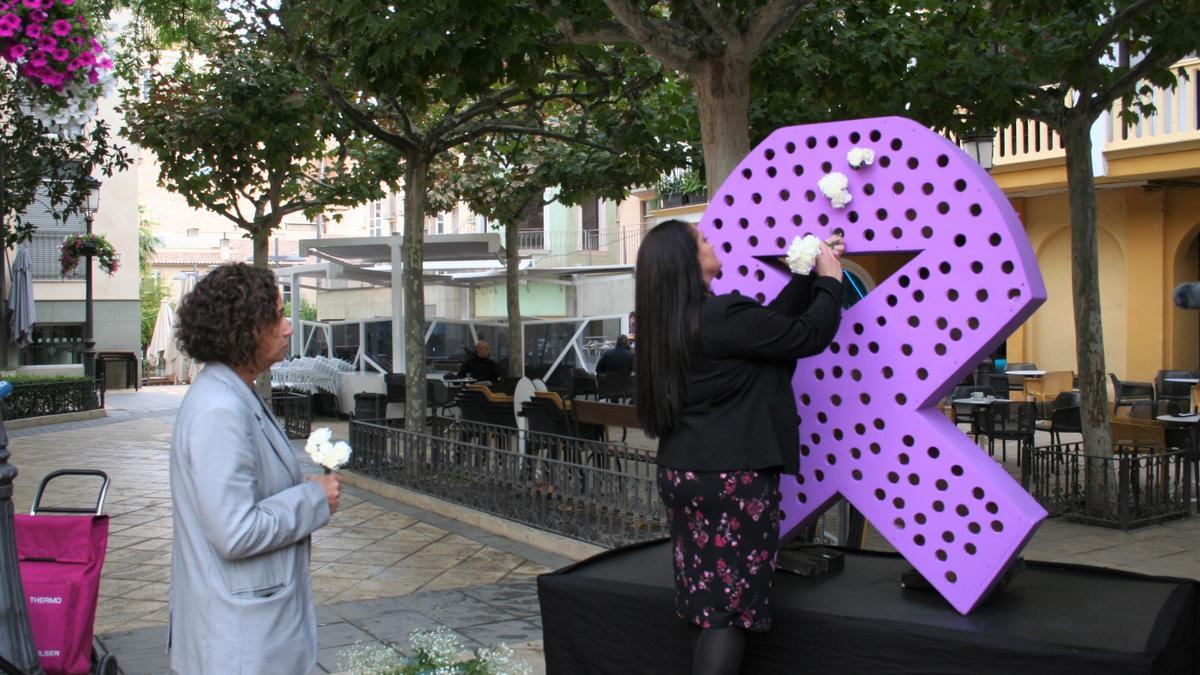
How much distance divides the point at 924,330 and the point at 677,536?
1056 millimetres

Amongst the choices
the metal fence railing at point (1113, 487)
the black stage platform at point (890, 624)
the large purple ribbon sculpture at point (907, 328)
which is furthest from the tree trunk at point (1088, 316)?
the large purple ribbon sculpture at point (907, 328)

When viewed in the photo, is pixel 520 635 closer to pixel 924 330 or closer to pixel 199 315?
pixel 924 330

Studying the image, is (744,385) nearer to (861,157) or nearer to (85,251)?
(861,157)

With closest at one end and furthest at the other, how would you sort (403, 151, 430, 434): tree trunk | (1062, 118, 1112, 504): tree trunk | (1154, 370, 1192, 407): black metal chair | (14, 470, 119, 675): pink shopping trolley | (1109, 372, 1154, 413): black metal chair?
(14, 470, 119, 675): pink shopping trolley
(1062, 118, 1112, 504): tree trunk
(403, 151, 430, 434): tree trunk
(1109, 372, 1154, 413): black metal chair
(1154, 370, 1192, 407): black metal chair

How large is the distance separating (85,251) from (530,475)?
59.8 ft

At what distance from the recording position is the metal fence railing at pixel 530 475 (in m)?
7.65

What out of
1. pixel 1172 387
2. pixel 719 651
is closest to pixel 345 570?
pixel 719 651

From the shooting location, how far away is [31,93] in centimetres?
445

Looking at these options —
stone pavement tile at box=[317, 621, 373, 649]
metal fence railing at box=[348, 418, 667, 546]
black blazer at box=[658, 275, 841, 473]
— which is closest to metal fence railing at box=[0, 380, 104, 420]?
metal fence railing at box=[348, 418, 667, 546]

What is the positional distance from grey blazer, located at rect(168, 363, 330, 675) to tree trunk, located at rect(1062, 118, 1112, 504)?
7.80m

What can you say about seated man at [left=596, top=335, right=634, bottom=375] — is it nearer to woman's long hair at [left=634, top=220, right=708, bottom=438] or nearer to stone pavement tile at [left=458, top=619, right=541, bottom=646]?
stone pavement tile at [left=458, top=619, right=541, bottom=646]

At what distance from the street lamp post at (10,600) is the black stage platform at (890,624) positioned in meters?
1.78

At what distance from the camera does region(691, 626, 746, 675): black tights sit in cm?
344

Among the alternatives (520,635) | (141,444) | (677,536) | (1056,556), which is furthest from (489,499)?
(141,444)
